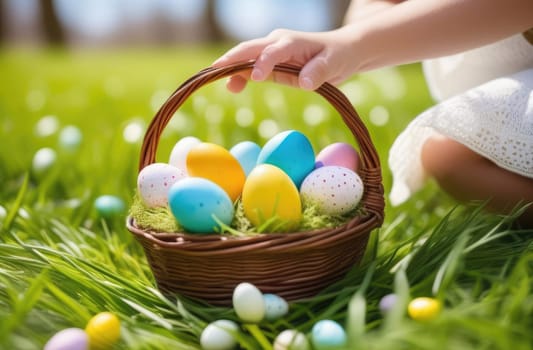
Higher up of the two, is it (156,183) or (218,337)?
(156,183)

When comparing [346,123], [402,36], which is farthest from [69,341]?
[402,36]

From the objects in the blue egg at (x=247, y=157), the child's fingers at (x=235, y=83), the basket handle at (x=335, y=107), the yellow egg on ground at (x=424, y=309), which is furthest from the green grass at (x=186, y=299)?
the child's fingers at (x=235, y=83)

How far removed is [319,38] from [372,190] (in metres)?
0.28

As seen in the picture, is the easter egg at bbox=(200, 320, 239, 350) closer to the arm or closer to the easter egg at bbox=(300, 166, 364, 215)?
the easter egg at bbox=(300, 166, 364, 215)

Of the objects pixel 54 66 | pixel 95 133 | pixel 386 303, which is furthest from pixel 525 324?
pixel 54 66

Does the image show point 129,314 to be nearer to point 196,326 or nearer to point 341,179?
point 196,326

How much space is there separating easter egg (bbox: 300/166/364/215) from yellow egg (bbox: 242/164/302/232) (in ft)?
0.15

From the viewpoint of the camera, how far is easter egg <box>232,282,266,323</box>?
2.87ft

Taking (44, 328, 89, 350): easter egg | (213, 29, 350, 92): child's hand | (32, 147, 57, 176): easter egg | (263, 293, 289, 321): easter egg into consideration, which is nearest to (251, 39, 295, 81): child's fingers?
(213, 29, 350, 92): child's hand

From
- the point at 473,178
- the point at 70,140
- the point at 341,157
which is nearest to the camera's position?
the point at 341,157

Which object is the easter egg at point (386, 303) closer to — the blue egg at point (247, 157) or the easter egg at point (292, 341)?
the easter egg at point (292, 341)

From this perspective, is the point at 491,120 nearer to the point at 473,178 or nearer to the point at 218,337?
the point at 473,178

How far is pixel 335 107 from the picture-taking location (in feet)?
3.34

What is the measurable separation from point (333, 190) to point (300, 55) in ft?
0.80
